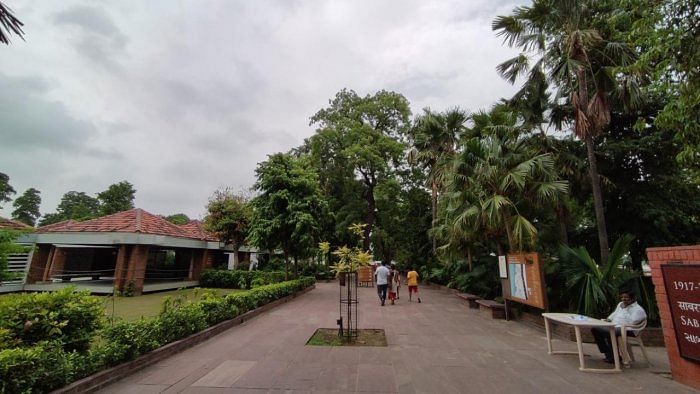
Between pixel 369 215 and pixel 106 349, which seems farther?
pixel 369 215

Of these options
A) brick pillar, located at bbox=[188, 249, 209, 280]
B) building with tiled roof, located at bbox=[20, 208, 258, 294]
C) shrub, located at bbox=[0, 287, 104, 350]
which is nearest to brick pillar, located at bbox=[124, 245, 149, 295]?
building with tiled roof, located at bbox=[20, 208, 258, 294]

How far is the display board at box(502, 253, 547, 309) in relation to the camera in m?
8.09

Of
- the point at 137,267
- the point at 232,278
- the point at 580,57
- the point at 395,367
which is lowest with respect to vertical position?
the point at 395,367

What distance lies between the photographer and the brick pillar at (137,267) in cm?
1537

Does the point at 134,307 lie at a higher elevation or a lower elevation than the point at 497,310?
lower

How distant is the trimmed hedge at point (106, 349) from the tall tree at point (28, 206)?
67074mm

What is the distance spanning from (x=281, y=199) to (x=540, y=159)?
10194 mm

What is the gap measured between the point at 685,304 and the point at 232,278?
63.9 feet

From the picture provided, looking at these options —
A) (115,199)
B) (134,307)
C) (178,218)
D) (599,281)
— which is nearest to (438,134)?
(599,281)

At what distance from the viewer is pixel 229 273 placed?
779 inches

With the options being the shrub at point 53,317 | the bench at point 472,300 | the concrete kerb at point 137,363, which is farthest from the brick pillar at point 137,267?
the bench at point 472,300

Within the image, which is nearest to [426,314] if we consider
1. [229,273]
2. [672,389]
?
[672,389]

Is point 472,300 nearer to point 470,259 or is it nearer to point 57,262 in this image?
point 470,259

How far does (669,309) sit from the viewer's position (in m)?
4.82
